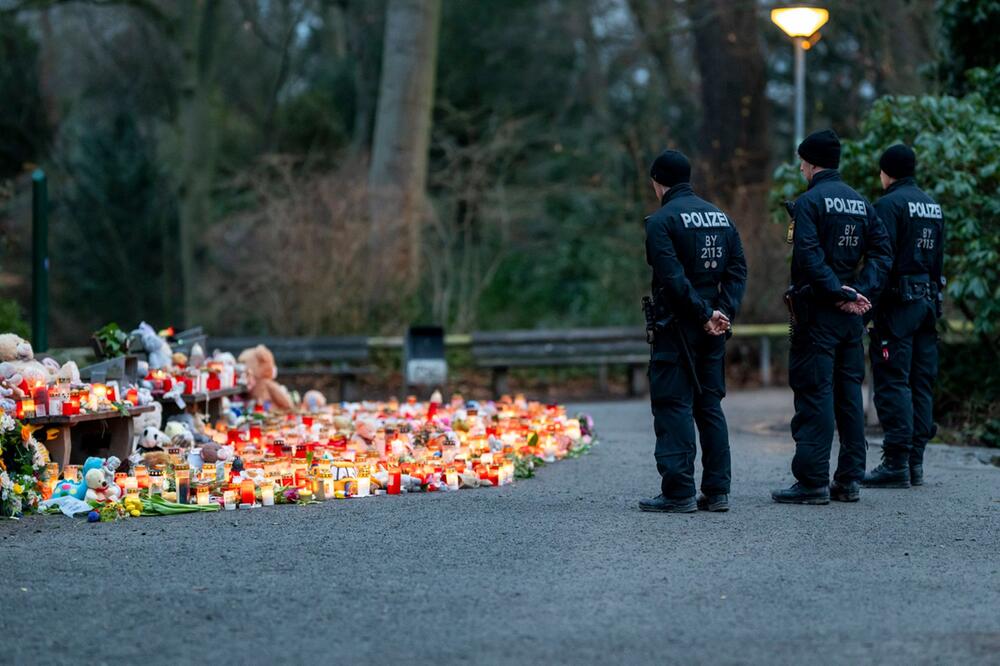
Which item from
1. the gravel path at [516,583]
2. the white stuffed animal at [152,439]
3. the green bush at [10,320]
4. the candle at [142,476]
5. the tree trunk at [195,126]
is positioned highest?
the tree trunk at [195,126]

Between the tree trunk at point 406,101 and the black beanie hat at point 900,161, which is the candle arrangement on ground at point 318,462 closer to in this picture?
the black beanie hat at point 900,161

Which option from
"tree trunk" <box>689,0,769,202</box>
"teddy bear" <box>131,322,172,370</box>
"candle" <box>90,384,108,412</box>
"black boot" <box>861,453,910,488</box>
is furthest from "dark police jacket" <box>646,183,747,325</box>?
"tree trunk" <box>689,0,769,202</box>

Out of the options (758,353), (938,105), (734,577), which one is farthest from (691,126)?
(734,577)

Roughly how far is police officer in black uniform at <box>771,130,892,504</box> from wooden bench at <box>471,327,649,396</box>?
948 centimetres

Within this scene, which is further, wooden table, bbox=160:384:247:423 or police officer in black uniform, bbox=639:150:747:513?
wooden table, bbox=160:384:247:423

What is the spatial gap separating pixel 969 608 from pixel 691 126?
23000 millimetres

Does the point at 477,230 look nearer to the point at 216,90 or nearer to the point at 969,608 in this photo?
the point at 216,90

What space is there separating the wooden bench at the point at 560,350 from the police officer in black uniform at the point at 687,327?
9.89 metres

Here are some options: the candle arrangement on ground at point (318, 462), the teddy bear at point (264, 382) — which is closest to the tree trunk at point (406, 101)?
the teddy bear at point (264, 382)

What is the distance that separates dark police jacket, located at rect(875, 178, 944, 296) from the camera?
380 inches

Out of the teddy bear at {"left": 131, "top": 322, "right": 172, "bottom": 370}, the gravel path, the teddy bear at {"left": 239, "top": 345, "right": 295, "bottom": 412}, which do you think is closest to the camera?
the gravel path

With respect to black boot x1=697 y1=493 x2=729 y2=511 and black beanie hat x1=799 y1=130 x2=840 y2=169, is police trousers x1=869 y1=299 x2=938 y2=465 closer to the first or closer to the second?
black beanie hat x1=799 y1=130 x2=840 y2=169

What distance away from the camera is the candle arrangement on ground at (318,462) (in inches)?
350

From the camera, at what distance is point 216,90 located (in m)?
35.3
